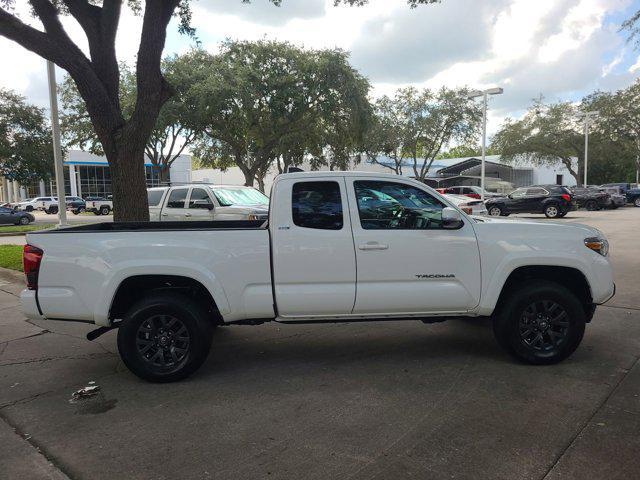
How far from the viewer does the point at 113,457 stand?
3318mm

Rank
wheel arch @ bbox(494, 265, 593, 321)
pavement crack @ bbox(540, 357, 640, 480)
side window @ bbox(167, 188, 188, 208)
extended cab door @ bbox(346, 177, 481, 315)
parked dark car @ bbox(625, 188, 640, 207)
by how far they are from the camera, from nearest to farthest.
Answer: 1. pavement crack @ bbox(540, 357, 640, 480)
2. extended cab door @ bbox(346, 177, 481, 315)
3. wheel arch @ bbox(494, 265, 593, 321)
4. side window @ bbox(167, 188, 188, 208)
5. parked dark car @ bbox(625, 188, 640, 207)

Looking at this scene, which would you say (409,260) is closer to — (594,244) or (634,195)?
(594,244)

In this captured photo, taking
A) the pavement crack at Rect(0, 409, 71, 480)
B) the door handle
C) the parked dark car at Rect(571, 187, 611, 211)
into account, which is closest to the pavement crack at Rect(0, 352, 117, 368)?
the pavement crack at Rect(0, 409, 71, 480)

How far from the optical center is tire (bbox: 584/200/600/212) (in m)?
29.8

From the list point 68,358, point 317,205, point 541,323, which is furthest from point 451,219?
point 68,358

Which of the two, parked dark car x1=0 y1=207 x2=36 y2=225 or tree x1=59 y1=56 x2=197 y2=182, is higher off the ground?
tree x1=59 y1=56 x2=197 y2=182

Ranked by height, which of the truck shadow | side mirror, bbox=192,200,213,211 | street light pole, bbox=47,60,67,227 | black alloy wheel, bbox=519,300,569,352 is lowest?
the truck shadow

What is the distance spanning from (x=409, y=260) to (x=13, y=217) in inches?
1225

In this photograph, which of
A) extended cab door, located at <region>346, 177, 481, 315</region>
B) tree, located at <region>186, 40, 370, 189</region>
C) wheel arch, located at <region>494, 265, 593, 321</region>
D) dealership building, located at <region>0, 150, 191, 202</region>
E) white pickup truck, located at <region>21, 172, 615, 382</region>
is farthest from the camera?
dealership building, located at <region>0, 150, 191, 202</region>

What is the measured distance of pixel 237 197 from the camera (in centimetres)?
1243

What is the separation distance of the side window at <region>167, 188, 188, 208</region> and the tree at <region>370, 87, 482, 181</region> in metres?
25.4

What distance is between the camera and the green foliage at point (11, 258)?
1057 centimetres

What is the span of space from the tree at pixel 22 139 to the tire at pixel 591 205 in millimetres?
36079

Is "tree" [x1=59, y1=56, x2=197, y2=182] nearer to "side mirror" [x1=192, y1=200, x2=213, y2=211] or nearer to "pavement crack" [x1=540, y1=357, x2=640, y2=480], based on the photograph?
"side mirror" [x1=192, y1=200, x2=213, y2=211]
